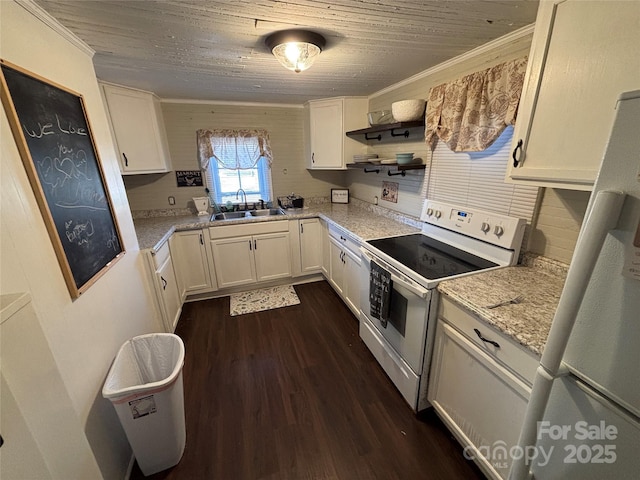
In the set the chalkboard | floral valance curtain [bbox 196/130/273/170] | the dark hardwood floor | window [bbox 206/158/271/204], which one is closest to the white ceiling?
Result: the chalkboard

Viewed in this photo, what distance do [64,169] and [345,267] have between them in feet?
6.86

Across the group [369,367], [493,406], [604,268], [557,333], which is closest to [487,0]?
[604,268]

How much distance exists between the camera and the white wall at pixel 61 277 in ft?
2.81

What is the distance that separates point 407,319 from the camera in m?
1.56

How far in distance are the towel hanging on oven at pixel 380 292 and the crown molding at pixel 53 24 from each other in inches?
80.8

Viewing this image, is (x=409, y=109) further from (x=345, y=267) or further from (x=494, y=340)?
(x=494, y=340)

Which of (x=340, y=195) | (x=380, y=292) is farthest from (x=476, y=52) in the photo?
(x=340, y=195)

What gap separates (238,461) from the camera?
55.4 inches

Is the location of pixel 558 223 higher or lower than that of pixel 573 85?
lower

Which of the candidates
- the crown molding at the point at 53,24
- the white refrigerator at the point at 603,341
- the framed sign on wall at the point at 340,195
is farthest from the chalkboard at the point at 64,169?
the framed sign on wall at the point at 340,195

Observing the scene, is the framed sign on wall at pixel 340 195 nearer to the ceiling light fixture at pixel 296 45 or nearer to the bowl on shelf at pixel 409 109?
the bowl on shelf at pixel 409 109

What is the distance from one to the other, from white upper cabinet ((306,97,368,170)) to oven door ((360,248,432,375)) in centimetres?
172

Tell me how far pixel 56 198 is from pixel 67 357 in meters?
0.63

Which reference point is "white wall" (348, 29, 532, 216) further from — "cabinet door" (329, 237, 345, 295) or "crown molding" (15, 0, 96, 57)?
"crown molding" (15, 0, 96, 57)
